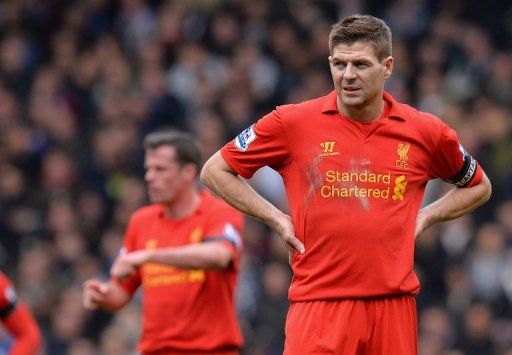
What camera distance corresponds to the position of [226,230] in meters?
8.99

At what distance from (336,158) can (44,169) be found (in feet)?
30.4

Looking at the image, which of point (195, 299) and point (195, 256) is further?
point (195, 299)

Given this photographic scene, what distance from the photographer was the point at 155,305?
8.88 m

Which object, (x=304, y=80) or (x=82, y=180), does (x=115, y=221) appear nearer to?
(x=82, y=180)

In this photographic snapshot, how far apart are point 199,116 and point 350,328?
29.5 ft

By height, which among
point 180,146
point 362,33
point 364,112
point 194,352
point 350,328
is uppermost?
A: point 362,33

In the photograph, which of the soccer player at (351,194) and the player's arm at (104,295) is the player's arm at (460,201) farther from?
the player's arm at (104,295)

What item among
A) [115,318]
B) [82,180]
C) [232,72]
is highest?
[232,72]

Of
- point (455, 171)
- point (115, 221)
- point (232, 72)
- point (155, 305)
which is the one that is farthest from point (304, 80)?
point (455, 171)


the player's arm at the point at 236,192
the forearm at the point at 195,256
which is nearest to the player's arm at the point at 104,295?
the forearm at the point at 195,256

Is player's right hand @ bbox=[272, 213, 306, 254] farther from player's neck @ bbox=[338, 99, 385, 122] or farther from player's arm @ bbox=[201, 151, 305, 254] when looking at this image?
player's neck @ bbox=[338, 99, 385, 122]

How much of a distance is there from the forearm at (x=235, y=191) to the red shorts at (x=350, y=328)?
55 centimetres

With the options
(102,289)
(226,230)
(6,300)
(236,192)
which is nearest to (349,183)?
(236,192)

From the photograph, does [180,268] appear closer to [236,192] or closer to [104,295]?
[104,295]
